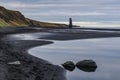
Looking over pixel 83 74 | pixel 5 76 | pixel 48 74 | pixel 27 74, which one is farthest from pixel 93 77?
pixel 5 76

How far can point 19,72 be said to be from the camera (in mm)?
22547

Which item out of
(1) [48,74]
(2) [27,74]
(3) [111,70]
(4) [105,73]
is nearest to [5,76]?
(2) [27,74]

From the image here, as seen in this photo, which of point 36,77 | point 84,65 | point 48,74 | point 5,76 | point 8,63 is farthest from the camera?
point 84,65

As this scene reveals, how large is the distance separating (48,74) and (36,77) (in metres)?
2.02

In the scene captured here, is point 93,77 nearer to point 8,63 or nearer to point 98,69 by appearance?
point 98,69

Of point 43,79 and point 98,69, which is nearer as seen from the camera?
point 43,79

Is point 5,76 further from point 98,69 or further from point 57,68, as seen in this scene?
point 98,69

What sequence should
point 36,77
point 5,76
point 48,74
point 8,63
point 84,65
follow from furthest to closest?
point 84,65 < point 8,63 < point 48,74 < point 36,77 < point 5,76

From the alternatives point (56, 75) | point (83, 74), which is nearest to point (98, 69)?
point (83, 74)

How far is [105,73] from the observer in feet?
85.8

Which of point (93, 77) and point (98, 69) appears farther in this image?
point (98, 69)

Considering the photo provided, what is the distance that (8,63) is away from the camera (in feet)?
84.8

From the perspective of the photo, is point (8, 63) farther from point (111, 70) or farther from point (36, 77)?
point (111, 70)

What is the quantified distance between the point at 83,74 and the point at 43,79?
446cm
